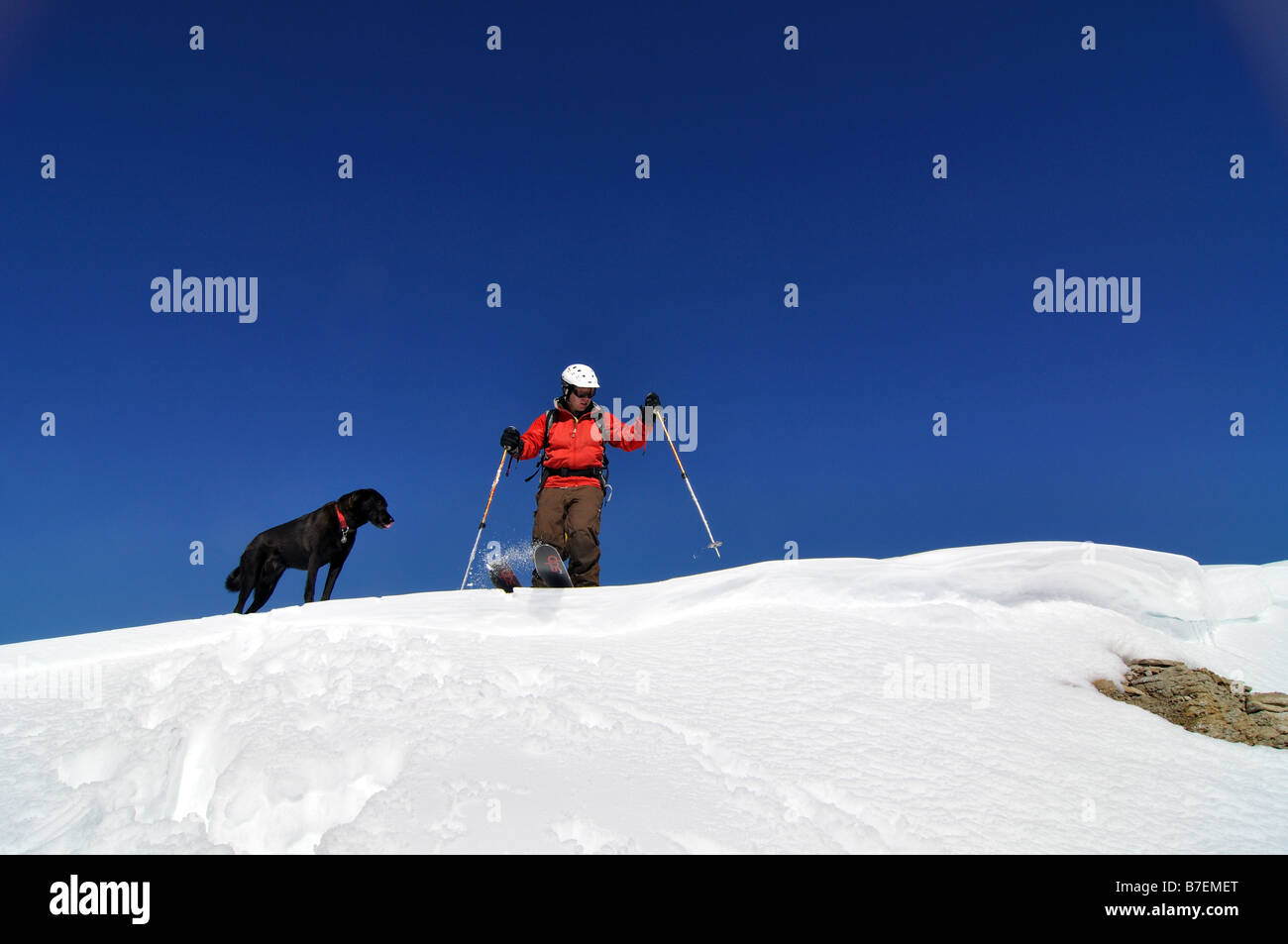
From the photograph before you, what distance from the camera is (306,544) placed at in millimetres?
10078

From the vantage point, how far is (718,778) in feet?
7.66

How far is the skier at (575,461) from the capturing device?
8062 millimetres

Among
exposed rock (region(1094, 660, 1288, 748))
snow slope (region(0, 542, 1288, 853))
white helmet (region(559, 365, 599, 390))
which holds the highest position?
white helmet (region(559, 365, 599, 390))

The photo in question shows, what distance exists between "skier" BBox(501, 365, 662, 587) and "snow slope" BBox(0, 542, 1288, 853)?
332 cm

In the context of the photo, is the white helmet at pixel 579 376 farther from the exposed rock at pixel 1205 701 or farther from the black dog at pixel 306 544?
the exposed rock at pixel 1205 701

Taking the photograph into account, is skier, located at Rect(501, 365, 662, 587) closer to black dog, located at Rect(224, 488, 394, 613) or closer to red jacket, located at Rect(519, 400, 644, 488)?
red jacket, located at Rect(519, 400, 644, 488)

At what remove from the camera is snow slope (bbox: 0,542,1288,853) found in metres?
2.10

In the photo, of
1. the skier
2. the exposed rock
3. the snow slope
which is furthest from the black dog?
the exposed rock

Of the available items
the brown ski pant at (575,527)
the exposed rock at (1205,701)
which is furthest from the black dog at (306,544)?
the exposed rock at (1205,701)

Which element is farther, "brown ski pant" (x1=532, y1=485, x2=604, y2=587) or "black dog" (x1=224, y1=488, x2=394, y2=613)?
"black dog" (x1=224, y1=488, x2=394, y2=613)

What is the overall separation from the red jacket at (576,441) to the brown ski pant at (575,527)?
160 mm
